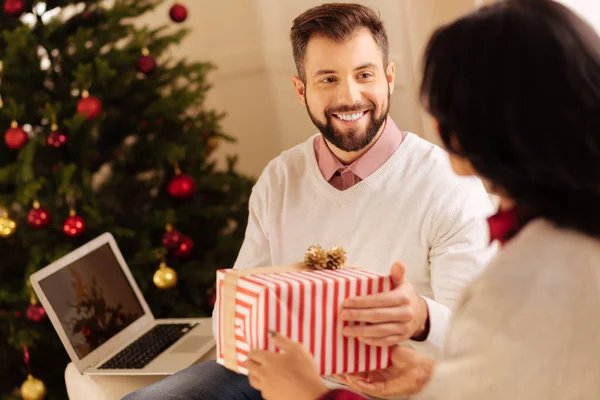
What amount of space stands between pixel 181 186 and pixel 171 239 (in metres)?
0.19

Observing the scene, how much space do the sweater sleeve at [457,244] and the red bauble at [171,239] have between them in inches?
42.4

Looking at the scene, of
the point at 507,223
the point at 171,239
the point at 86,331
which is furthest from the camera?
the point at 171,239

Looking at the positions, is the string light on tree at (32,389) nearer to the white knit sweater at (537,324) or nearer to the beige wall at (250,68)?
the beige wall at (250,68)

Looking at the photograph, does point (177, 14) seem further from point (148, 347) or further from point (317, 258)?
point (317, 258)

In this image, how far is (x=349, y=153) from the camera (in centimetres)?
183

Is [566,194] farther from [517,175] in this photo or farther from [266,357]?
[266,357]

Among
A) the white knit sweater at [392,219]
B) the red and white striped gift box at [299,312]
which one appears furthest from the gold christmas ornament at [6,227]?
the red and white striped gift box at [299,312]

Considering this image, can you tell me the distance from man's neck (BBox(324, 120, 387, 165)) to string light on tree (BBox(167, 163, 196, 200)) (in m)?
0.86

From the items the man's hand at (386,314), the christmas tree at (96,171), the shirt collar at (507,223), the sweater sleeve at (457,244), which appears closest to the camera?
the shirt collar at (507,223)

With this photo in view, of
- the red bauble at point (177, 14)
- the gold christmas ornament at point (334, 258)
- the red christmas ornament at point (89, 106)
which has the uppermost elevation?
the red bauble at point (177, 14)

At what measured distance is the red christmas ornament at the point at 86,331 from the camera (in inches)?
83.4

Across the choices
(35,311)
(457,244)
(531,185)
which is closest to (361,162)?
(457,244)

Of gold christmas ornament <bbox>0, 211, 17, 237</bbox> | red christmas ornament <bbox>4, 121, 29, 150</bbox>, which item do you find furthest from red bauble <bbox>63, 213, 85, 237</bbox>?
red christmas ornament <bbox>4, 121, 29, 150</bbox>

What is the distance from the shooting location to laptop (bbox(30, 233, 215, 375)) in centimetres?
205
